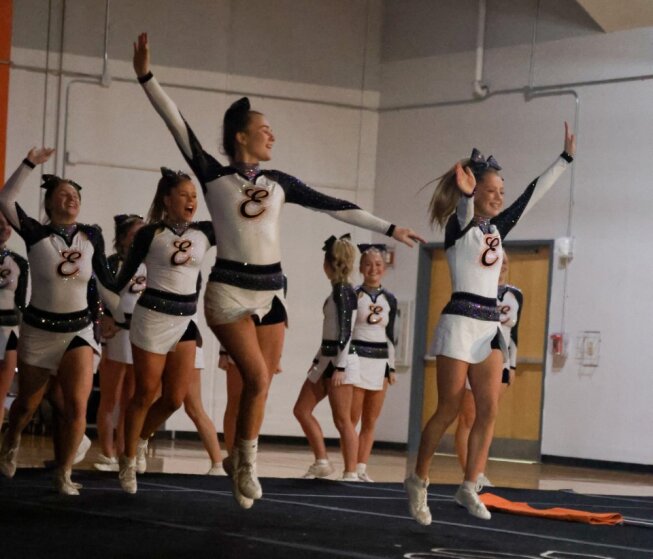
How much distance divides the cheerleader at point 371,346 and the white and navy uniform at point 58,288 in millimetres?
2882

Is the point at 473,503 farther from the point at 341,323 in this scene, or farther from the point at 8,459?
the point at 341,323

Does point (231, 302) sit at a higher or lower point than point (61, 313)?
higher

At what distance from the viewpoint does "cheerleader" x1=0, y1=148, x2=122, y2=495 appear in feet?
21.3

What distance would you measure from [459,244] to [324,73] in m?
8.50

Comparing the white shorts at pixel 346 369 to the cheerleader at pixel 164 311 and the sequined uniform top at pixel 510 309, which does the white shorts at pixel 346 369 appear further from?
the cheerleader at pixel 164 311

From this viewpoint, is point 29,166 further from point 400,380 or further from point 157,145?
point 400,380

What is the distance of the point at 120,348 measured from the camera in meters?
8.59

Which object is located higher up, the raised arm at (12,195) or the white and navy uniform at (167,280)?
the raised arm at (12,195)

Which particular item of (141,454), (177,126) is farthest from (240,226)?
(141,454)

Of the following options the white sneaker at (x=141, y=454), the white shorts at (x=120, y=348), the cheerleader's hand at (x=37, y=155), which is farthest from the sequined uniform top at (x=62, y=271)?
the white shorts at (x=120, y=348)

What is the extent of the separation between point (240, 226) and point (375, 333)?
13.2 feet

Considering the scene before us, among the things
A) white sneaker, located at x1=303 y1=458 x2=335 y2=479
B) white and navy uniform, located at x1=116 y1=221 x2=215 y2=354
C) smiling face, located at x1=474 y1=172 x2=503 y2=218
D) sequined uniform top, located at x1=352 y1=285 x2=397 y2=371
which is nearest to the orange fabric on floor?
smiling face, located at x1=474 y1=172 x2=503 y2=218

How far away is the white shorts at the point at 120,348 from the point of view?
855 cm

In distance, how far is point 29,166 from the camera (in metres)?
7.08
